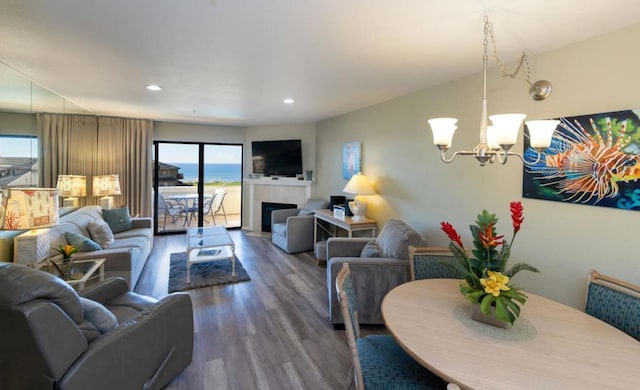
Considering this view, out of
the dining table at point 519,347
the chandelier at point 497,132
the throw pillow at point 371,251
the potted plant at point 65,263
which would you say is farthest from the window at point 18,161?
the chandelier at point 497,132

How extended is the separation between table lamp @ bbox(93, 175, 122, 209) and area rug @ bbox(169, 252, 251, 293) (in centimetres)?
157

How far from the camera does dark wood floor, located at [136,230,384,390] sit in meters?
2.19

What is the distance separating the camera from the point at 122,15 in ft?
6.13

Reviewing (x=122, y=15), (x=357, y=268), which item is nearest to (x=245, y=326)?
(x=357, y=268)

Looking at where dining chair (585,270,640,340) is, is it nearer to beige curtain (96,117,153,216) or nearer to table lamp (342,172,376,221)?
table lamp (342,172,376,221)

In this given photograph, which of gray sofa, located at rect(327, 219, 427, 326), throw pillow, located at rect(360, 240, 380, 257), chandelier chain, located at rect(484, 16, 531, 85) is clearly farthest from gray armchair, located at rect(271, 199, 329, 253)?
chandelier chain, located at rect(484, 16, 531, 85)

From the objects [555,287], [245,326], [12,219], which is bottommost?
[245,326]

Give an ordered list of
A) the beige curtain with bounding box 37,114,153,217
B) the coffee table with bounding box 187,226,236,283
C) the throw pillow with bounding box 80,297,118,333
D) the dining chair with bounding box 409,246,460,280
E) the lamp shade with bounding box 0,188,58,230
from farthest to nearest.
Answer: the beige curtain with bounding box 37,114,153,217
the coffee table with bounding box 187,226,236,283
the dining chair with bounding box 409,246,460,280
the lamp shade with bounding box 0,188,58,230
the throw pillow with bounding box 80,297,118,333

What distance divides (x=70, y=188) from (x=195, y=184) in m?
2.46

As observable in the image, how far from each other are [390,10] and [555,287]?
2320 mm

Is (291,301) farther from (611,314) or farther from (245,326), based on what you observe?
(611,314)

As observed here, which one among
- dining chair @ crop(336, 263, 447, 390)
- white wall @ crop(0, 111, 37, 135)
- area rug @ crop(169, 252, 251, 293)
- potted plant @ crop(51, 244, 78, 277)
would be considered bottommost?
area rug @ crop(169, 252, 251, 293)

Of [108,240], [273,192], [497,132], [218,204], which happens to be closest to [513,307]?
[497,132]

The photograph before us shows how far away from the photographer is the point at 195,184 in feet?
22.3
